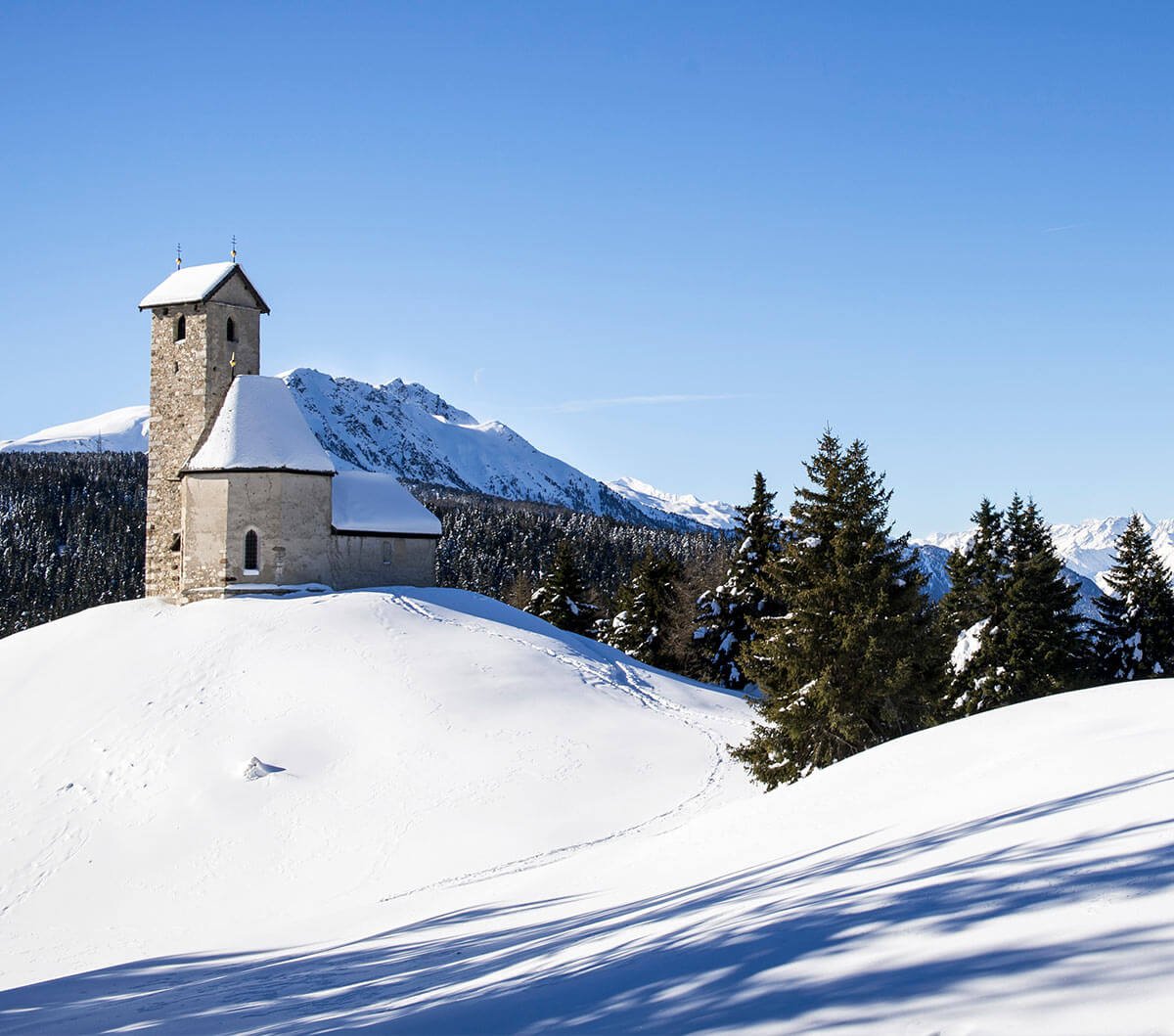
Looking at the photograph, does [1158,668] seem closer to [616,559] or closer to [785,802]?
[785,802]

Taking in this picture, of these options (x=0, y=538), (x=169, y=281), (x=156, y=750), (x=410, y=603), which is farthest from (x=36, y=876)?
(x=0, y=538)

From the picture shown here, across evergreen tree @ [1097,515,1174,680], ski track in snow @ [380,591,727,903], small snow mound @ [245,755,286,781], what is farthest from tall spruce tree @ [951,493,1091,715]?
small snow mound @ [245,755,286,781]

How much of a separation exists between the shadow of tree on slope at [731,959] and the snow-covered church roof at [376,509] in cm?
2509

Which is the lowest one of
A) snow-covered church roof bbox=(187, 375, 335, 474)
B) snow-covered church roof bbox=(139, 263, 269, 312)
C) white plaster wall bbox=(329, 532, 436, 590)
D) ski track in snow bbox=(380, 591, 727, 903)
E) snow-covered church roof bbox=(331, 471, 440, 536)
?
ski track in snow bbox=(380, 591, 727, 903)

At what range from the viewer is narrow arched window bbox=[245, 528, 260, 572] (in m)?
33.7

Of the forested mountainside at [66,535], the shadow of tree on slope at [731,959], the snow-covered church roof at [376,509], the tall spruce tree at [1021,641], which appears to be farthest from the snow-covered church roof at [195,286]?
the forested mountainside at [66,535]

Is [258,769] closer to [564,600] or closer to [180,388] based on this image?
[180,388]

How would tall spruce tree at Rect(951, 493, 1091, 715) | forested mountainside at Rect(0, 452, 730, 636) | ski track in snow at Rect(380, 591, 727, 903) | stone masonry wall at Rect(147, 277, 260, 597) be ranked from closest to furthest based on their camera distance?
ski track in snow at Rect(380, 591, 727, 903)
tall spruce tree at Rect(951, 493, 1091, 715)
stone masonry wall at Rect(147, 277, 260, 597)
forested mountainside at Rect(0, 452, 730, 636)

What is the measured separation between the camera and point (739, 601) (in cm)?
3684

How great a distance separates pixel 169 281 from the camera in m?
38.4

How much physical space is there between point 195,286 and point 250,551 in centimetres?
1052

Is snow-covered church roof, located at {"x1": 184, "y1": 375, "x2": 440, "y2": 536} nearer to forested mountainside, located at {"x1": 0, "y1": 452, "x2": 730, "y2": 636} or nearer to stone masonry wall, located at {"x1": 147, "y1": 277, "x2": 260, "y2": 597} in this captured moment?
stone masonry wall, located at {"x1": 147, "y1": 277, "x2": 260, "y2": 597}

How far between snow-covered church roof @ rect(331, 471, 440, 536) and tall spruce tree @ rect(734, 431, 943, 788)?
17854mm

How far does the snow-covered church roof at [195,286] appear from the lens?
36969mm
